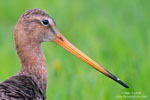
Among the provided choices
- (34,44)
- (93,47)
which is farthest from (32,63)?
(93,47)

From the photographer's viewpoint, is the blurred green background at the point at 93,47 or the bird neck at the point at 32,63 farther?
the blurred green background at the point at 93,47

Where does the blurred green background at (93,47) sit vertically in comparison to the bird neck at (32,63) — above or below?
above

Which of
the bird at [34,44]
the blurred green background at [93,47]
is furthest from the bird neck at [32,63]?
the blurred green background at [93,47]

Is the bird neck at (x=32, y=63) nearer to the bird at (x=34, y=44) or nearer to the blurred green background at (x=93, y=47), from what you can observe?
the bird at (x=34, y=44)

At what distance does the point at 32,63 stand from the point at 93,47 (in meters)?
2.95

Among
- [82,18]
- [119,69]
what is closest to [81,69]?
[119,69]

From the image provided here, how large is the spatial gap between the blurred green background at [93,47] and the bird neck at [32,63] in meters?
0.83

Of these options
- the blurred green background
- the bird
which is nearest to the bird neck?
the bird

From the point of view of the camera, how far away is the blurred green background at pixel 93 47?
7.31 meters

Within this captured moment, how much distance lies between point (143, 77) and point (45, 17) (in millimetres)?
1847

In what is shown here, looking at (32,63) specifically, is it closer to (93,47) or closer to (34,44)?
(34,44)

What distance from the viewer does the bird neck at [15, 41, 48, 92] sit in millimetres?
6199

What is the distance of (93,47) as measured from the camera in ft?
29.8

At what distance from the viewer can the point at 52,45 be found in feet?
32.1
